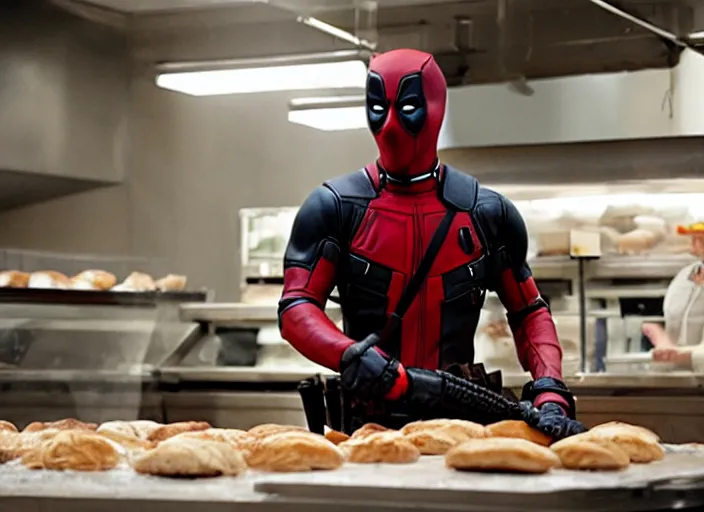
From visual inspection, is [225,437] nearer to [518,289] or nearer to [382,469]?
[382,469]

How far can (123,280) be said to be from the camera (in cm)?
464

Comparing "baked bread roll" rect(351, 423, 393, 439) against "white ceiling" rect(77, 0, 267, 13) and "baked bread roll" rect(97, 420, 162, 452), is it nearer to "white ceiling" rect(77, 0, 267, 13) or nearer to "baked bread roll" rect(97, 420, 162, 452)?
"baked bread roll" rect(97, 420, 162, 452)

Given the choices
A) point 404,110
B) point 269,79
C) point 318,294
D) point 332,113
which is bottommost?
point 318,294

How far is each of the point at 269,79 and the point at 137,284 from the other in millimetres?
1004

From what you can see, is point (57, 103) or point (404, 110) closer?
point (404, 110)

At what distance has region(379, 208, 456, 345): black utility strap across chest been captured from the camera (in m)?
2.12

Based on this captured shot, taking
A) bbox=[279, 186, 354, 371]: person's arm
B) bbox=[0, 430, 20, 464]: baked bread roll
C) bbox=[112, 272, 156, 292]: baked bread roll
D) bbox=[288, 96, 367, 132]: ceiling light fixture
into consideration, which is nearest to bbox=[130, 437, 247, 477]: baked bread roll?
bbox=[0, 430, 20, 464]: baked bread roll

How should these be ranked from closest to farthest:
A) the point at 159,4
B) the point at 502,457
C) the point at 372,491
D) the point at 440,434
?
the point at 372,491 → the point at 502,457 → the point at 440,434 → the point at 159,4

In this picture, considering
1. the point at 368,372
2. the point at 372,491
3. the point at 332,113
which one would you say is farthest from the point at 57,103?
the point at 372,491

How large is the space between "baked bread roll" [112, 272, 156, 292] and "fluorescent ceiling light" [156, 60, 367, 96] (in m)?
0.81

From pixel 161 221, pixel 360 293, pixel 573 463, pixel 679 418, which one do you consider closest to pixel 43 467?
pixel 573 463

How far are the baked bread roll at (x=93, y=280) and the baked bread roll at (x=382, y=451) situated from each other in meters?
2.95

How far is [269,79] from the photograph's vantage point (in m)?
4.68

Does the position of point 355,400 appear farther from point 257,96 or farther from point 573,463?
point 257,96
